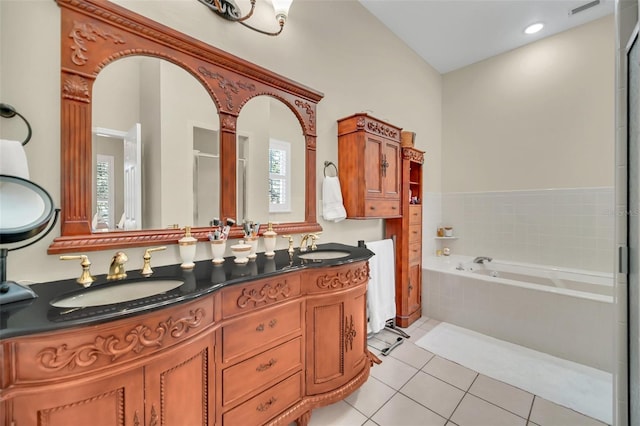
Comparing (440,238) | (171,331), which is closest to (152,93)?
(171,331)

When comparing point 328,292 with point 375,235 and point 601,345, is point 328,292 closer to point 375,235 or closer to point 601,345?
point 375,235

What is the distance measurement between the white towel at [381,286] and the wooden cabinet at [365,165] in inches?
14.1

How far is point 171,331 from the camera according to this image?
924 mm

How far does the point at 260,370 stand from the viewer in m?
1.25

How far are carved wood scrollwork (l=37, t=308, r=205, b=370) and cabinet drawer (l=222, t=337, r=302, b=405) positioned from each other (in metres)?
0.36

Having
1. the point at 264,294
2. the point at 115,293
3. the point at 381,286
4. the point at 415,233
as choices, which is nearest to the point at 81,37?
the point at 115,293

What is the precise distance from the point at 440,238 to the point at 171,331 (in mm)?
3491

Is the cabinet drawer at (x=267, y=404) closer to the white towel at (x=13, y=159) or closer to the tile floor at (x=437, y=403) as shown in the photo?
the tile floor at (x=437, y=403)

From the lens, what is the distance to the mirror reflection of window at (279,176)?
1863 mm

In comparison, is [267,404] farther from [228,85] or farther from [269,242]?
[228,85]

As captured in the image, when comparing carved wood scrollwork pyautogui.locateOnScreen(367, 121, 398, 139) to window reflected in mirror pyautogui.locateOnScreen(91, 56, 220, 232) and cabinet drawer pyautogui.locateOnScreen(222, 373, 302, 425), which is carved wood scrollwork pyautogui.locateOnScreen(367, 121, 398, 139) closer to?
window reflected in mirror pyautogui.locateOnScreen(91, 56, 220, 232)

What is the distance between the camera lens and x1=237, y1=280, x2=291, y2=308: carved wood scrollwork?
1.18m

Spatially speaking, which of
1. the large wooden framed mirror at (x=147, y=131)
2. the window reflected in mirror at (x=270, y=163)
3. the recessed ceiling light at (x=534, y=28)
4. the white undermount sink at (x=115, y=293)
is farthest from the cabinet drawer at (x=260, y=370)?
the recessed ceiling light at (x=534, y=28)

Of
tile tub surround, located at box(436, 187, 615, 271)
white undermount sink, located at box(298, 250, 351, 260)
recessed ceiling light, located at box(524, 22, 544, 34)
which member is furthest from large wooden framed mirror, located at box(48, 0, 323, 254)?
recessed ceiling light, located at box(524, 22, 544, 34)
